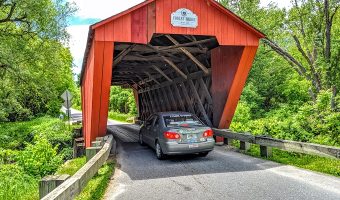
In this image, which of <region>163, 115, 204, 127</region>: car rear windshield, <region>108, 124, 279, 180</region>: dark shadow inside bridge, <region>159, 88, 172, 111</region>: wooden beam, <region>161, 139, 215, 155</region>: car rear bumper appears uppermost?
<region>159, 88, 172, 111</region>: wooden beam

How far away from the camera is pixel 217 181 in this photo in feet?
20.7

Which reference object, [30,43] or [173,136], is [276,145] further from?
[30,43]

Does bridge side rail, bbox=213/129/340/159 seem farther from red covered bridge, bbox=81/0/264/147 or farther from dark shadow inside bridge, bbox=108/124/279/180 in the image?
red covered bridge, bbox=81/0/264/147

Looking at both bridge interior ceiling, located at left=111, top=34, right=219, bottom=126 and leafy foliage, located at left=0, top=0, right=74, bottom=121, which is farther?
leafy foliage, located at left=0, top=0, right=74, bottom=121

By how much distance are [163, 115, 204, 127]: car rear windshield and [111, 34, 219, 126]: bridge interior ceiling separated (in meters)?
3.35

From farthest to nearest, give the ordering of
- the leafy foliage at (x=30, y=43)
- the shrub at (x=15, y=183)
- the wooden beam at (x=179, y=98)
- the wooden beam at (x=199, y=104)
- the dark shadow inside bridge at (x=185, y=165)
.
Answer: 1. the leafy foliage at (x=30, y=43)
2. the wooden beam at (x=179, y=98)
3. the wooden beam at (x=199, y=104)
4. the shrub at (x=15, y=183)
5. the dark shadow inside bridge at (x=185, y=165)

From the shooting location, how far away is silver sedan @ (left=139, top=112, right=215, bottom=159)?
842 centimetres

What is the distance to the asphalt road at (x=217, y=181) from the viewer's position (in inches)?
Result: 213

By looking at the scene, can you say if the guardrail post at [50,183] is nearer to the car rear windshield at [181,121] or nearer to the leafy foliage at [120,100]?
the car rear windshield at [181,121]

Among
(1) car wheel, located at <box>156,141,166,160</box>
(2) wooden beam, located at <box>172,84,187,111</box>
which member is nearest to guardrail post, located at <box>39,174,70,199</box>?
(1) car wheel, located at <box>156,141,166,160</box>

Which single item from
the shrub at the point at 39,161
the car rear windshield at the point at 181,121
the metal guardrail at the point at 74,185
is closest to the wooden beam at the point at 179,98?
the car rear windshield at the point at 181,121

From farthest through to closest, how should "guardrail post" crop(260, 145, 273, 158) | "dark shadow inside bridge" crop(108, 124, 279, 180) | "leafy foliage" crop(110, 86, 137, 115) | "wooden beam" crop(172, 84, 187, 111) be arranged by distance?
"leafy foliage" crop(110, 86, 137, 115), "wooden beam" crop(172, 84, 187, 111), "guardrail post" crop(260, 145, 273, 158), "dark shadow inside bridge" crop(108, 124, 279, 180)

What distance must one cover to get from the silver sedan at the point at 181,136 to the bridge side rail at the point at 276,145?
1426 mm

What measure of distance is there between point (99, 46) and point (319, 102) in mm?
6845
